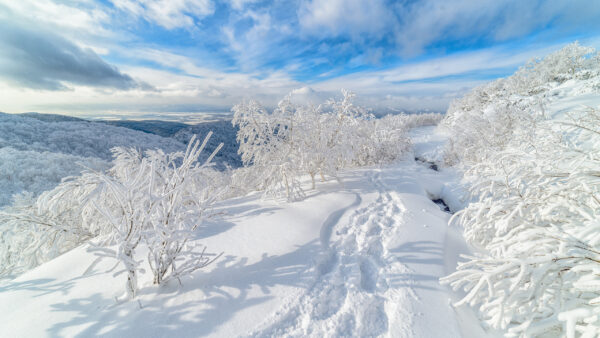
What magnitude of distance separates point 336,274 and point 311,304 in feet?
2.29

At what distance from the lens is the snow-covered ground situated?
7.27 ft

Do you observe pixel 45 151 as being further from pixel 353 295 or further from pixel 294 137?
pixel 353 295

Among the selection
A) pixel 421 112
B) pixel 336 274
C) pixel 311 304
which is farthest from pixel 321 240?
pixel 421 112

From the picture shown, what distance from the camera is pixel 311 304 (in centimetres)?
255

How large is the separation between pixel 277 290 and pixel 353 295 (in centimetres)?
108

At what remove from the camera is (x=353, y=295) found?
2.72m

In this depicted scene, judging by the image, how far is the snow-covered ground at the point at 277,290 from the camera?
7.27 ft

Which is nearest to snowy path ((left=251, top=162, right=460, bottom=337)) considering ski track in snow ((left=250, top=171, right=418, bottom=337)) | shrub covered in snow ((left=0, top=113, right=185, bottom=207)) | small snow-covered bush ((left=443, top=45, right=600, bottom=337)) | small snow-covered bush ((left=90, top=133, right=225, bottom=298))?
ski track in snow ((left=250, top=171, right=418, bottom=337))

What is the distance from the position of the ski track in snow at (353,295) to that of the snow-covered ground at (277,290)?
0.01 m

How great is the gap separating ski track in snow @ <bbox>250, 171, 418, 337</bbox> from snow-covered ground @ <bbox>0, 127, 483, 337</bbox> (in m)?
0.01

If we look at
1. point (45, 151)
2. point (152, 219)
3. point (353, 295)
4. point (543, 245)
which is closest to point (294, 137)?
point (152, 219)

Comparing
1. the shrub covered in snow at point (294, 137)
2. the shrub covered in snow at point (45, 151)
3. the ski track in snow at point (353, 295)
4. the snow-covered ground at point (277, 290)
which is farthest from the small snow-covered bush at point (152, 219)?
the shrub covered in snow at point (294, 137)

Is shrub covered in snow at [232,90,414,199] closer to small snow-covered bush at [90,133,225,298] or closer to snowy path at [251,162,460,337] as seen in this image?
snowy path at [251,162,460,337]

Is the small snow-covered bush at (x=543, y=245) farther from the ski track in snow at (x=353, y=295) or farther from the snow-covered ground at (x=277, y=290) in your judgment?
the ski track in snow at (x=353, y=295)
